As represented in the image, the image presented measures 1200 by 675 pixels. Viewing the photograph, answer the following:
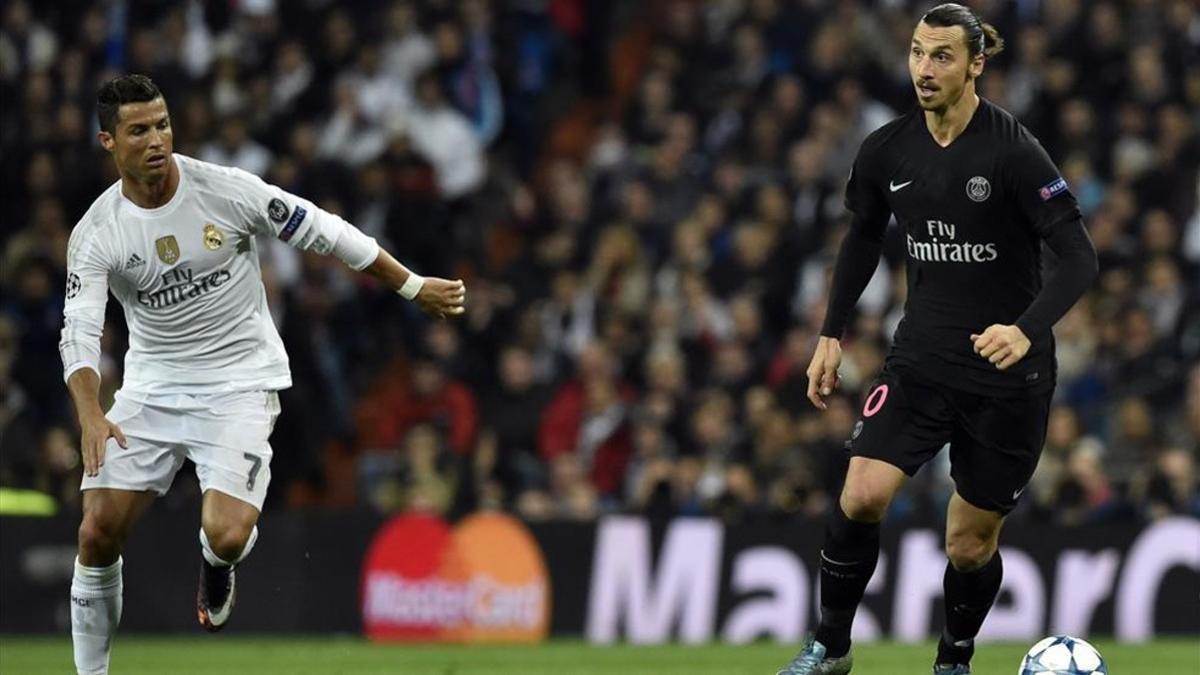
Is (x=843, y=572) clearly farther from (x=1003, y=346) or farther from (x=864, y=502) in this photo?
(x=1003, y=346)

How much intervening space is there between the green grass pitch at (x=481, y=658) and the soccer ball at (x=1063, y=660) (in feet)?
8.26

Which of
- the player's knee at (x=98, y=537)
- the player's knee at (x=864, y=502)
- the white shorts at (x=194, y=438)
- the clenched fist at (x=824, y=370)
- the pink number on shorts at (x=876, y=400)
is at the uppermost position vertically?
the clenched fist at (x=824, y=370)

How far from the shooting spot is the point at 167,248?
8953 millimetres

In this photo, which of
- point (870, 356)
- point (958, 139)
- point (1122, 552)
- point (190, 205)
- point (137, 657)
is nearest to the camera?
point (958, 139)

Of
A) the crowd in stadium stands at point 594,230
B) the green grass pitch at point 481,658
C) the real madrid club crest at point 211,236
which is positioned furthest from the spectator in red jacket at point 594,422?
the real madrid club crest at point 211,236

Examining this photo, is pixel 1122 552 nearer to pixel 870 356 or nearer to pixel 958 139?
pixel 870 356

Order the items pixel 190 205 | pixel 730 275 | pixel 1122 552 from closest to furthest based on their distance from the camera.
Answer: pixel 190 205 < pixel 1122 552 < pixel 730 275

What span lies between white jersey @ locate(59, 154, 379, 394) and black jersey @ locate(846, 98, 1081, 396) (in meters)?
2.14

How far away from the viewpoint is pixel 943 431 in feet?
27.9

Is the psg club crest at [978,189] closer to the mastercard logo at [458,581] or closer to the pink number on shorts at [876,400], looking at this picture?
the pink number on shorts at [876,400]

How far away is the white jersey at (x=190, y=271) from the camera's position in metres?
8.85

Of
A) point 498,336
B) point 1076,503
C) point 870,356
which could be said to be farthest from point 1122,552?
point 498,336

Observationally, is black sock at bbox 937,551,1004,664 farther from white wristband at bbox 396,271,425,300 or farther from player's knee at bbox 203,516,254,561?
player's knee at bbox 203,516,254,561

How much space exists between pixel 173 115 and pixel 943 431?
10.1 meters
